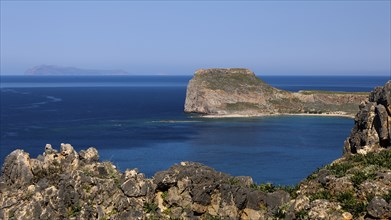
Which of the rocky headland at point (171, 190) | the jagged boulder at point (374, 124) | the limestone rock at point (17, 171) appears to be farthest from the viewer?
the limestone rock at point (17, 171)

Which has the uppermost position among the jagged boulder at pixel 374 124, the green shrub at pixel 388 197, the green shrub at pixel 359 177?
the jagged boulder at pixel 374 124

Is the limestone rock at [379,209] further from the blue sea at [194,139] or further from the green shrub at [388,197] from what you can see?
the blue sea at [194,139]

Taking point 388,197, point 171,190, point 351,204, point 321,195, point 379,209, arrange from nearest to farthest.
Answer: point 379,209 < point 388,197 < point 351,204 < point 321,195 < point 171,190

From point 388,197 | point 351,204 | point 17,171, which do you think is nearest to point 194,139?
point 17,171

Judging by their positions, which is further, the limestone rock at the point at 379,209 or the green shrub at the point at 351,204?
the green shrub at the point at 351,204

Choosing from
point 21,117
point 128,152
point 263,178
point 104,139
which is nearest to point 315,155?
point 263,178

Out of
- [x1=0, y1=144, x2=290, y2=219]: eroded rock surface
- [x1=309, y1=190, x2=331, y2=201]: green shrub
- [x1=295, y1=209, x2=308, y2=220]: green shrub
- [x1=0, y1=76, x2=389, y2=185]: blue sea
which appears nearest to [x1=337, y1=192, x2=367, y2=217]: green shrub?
[x1=309, y1=190, x2=331, y2=201]: green shrub

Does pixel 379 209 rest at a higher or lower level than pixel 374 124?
lower

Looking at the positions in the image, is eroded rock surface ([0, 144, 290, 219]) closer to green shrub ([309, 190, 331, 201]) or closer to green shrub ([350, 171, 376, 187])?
green shrub ([309, 190, 331, 201])

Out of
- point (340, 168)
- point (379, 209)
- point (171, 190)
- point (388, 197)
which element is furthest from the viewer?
point (171, 190)

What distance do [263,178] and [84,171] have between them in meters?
52.5

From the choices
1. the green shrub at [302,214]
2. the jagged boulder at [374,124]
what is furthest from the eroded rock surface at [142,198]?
the jagged boulder at [374,124]

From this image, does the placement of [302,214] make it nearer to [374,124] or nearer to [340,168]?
[340,168]

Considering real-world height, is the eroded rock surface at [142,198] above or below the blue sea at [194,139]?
above
